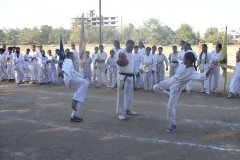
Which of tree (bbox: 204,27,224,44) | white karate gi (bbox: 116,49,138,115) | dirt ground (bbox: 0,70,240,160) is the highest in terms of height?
tree (bbox: 204,27,224,44)

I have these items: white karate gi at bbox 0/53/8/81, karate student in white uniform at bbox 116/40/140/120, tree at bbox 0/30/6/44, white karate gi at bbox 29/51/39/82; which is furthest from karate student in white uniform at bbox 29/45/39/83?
tree at bbox 0/30/6/44

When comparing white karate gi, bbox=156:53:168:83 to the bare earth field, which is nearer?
the bare earth field

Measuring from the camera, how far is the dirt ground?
491cm

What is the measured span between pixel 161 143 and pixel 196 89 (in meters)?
6.86

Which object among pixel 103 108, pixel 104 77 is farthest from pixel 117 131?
pixel 104 77

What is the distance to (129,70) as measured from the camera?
7.43 metres

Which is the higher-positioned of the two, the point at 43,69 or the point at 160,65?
the point at 160,65

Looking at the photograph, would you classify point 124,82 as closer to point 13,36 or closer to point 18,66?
point 18,66

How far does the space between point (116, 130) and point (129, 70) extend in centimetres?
193

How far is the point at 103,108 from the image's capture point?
27.8 ft

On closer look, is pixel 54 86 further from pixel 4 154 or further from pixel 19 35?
pixel 19 35

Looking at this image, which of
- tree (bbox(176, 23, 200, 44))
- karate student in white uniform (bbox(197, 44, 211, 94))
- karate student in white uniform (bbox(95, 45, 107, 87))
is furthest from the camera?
tree (bbox(176, 23, 200, 44))

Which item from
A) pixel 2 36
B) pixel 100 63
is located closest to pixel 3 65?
pixel 100 63

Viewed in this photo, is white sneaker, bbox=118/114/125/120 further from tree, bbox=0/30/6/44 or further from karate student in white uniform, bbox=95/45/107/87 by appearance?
tree, bbox=0/30/6/44
